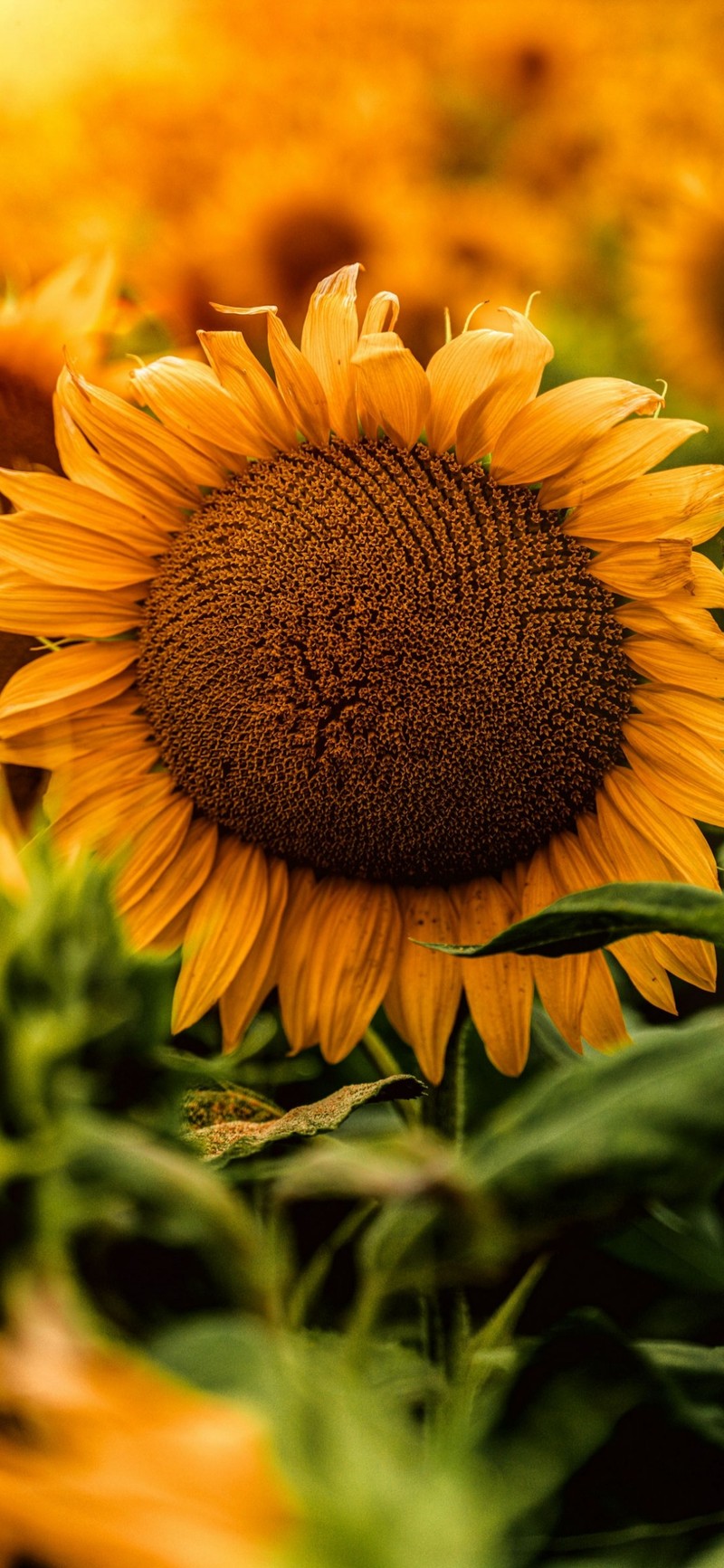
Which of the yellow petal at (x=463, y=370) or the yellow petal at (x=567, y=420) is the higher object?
the yellow petal at (x=463, y=370)

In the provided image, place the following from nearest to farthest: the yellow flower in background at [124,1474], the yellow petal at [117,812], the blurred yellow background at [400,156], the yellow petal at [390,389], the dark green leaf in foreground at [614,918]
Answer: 1. the yellow flower in background at [124,1474]
2. the dark green leaf in foreground at [614,918]
3. the yellow petal at [390,389]
4. the yellow petal at [117,812]
5. the blurred yellow background at [400,156]

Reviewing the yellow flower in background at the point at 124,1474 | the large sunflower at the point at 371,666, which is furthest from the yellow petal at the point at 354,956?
the yellow flower in background at the point at 124,1474

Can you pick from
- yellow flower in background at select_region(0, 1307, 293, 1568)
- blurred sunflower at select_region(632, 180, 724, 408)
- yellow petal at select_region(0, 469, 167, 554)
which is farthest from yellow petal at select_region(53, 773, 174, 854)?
blurred sunflower at select_region(632, 180, 724, 408)

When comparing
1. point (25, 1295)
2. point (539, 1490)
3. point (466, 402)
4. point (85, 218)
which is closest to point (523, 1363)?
point (539, 1490)

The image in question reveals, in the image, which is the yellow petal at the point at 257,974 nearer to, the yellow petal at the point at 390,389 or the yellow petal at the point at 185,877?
the yellow petal at the point at 185,877

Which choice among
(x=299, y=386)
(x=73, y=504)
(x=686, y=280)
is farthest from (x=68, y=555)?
(x=686, y=280)

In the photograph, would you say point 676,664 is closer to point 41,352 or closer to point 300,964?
point 300,964
